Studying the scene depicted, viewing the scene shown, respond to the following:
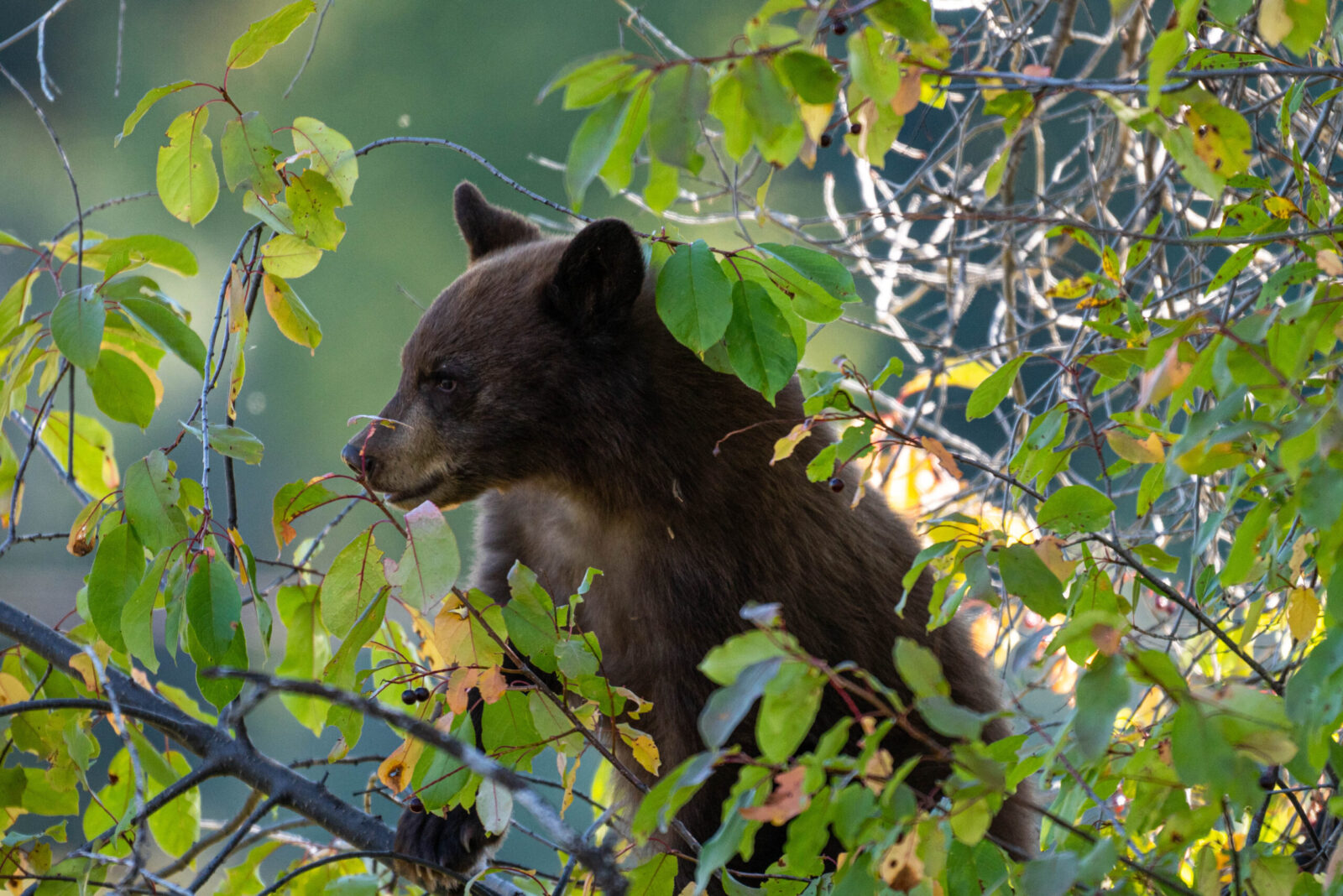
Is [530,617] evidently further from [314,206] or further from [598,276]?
[598,276]

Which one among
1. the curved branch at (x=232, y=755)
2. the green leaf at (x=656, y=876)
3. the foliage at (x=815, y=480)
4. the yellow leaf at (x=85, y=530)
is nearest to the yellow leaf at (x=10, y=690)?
the foliage at (x=815, y=480)

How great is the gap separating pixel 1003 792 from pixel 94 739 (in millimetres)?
1516

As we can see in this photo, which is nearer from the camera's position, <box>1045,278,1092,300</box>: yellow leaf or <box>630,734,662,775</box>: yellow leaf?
<box>630,734,662,775</box>: yellow leaf

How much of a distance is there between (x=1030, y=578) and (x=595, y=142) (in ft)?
2.37

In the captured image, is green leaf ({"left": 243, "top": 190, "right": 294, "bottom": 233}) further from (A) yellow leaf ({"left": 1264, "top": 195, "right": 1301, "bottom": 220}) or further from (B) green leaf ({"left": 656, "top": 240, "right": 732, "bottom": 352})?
(A) yellow leaf ({"left": 1264, "top": 195, "right": 1301, "bottom": 220})

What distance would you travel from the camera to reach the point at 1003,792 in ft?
3.24

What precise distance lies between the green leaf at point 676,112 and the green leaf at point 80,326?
0.81 metres

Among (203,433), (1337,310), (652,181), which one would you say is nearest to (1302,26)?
(1337,310)

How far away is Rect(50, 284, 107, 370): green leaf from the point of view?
57.6 inches

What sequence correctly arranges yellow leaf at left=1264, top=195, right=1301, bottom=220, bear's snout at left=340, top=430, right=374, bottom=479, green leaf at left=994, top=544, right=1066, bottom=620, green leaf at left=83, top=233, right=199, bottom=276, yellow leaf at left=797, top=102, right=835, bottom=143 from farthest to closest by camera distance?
bear's snout at left=340, top=430, right=374, bottom=479 < green leaf at left=83, top=233, right=199, bottom=276 < yellow leaf at left=1264, top=195, right=1301, bottom=220 < green leaf at left=994, top=544, right=1066, bottom=620 < yellow leaf at left=797, top=102, right=835, bottom=143

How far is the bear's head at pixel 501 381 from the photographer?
2.23 metres

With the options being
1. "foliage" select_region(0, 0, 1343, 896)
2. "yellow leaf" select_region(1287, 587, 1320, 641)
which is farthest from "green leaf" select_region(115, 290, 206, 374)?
"yellow leaf" select_region(1287, 587, 1320, 641)

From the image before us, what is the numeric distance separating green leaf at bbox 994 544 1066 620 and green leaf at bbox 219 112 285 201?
1.03m

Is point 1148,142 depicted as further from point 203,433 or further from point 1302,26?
point 203,433
